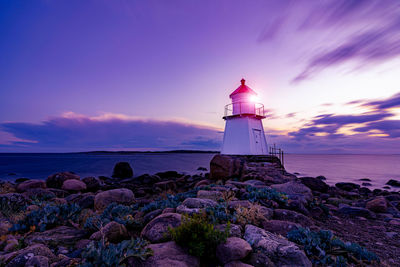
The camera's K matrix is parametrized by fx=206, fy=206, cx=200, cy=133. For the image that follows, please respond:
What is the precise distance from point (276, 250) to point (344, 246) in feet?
5.27

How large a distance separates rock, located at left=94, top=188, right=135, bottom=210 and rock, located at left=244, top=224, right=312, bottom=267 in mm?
5547

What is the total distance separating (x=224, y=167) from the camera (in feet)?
47.0

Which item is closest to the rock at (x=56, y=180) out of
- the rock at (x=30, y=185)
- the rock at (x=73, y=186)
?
the rock at (x=73, y=186)

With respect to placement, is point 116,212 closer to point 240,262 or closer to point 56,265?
point 56,265

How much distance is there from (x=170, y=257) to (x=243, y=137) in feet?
63.0

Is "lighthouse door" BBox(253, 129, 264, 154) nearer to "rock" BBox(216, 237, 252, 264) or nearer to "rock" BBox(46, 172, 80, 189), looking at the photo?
"rock" BBox(46, 172, 80, 189)

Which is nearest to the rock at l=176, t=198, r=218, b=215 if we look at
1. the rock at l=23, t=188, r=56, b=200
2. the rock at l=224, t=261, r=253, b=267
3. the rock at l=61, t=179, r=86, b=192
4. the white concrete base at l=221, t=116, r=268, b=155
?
the rock at l=224, t=261, r=253, b=267

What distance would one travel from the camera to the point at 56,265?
278 cm

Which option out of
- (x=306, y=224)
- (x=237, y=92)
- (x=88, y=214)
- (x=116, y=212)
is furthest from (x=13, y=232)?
(x=237, y=92)

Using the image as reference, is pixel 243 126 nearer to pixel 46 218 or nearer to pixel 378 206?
pixel 378 206

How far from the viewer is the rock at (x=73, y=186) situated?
602 inches

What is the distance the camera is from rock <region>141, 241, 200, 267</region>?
2.89m

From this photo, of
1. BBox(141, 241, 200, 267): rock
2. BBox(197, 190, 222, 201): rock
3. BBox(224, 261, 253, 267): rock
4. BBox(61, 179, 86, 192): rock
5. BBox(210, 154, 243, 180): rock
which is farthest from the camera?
BBox(61, 179, 86, 192): rock

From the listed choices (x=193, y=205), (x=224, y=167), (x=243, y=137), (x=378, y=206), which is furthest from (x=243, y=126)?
(x=193, y=205)
